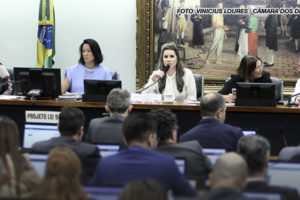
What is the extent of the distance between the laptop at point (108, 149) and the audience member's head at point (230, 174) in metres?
1.00

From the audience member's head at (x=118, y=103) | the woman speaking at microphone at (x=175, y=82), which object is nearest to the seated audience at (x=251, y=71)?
the woman speaking at microphone at (x=175, y=82)

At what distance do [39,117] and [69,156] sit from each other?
3.60 m

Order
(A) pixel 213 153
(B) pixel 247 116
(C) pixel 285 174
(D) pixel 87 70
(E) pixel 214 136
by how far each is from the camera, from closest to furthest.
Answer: (C) pixel 285 174 < (A) pixel 213 153 < (E) pixel 214 136 < (B) pixel 247 116 < (D) pixel 87 70

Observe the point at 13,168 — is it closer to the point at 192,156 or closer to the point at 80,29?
the point at 192,156

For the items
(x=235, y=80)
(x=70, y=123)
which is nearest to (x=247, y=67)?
(x=235, y=80)

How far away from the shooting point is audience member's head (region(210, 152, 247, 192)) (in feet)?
7.79

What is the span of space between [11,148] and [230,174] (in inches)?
46.2

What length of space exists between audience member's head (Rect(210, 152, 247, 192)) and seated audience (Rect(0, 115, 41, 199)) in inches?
32.4

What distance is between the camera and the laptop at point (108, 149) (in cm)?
334

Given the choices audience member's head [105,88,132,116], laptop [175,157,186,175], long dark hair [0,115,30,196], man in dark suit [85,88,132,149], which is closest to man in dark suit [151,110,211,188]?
laptop [175,157,186,175]

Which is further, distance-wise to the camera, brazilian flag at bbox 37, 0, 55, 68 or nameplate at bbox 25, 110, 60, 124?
brazilian flag at bbox 37, 0, 55, 68

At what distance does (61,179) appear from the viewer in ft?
7.31

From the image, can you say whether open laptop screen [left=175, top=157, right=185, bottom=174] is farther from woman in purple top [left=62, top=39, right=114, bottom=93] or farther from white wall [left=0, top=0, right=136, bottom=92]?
white wall [left=0, top=0, right=136, bottom=92]

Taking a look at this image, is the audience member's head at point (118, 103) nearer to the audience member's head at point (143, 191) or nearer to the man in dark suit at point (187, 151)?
the man in dark suit at point (187, 151)
